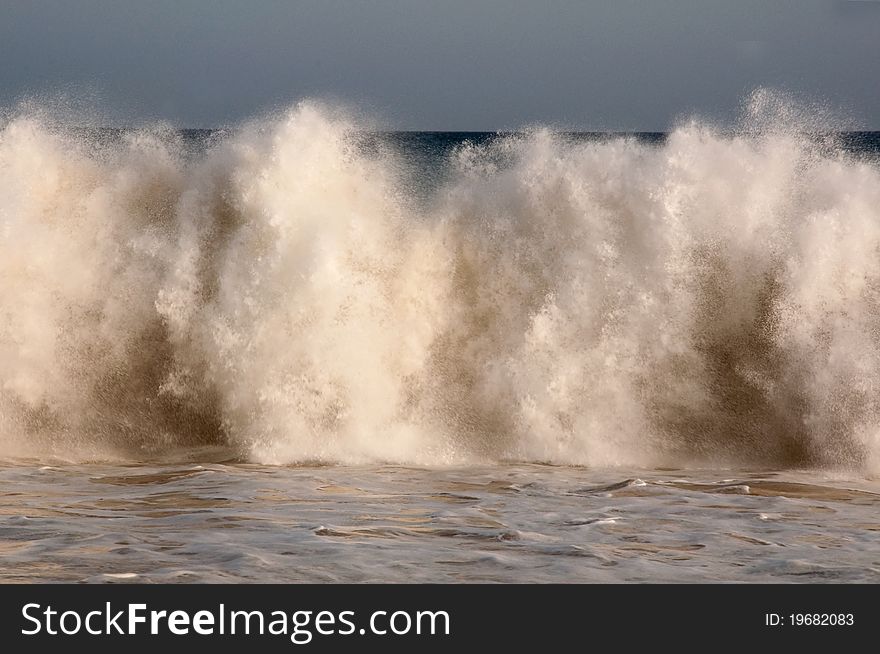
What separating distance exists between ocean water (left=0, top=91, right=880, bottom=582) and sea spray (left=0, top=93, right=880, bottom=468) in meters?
0.02

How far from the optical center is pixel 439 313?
10.4m

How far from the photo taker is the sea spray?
9.48 m

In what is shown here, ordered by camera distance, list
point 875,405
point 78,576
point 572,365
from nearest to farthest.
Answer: point 78,576
point 875,405
point 572,365

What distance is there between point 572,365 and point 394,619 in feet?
17.8

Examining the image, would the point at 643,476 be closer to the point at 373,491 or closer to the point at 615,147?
the point at 373,491

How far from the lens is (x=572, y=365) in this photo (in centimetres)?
984

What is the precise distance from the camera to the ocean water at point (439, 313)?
910cm

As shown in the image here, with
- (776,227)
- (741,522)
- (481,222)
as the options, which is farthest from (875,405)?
(481,222)

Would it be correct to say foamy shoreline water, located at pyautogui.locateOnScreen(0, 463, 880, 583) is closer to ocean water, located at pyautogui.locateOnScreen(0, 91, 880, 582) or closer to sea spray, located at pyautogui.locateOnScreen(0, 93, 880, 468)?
ocean water, located at pyautogui.locateOnScreen(0, 91, 880, 582)

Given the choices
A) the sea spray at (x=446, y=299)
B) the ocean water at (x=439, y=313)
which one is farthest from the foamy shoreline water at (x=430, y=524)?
the sea spray at (x=446, y=299)

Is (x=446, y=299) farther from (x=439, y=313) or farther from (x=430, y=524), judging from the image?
(x=430, y=524)

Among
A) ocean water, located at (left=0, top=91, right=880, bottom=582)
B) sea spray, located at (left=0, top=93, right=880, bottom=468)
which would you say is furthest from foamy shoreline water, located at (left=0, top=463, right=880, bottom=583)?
sea spray, located at (left=0, top=93, right=880, bottom=468)

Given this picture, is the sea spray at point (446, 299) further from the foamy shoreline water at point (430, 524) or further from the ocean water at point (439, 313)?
the foamy shoreline water at point (430, 524)

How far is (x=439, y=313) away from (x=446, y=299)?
171 millimetres
